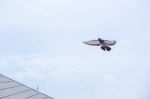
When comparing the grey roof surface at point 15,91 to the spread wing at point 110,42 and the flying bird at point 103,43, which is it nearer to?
the flying bird at point 103,43

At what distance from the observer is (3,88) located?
1754 inches

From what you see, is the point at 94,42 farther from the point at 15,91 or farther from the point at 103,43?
the point at 15,91

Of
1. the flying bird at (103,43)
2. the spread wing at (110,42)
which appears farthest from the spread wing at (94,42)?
the spread wing at (110,42)

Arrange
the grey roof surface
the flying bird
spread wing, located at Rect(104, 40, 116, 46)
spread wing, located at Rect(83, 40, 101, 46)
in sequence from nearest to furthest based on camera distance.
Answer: the flying bird < spread wing, located at Rect(104, 40, 116, 46) < spread wing, located at Rect(83, 40, 101, 46) < the grey roof surface

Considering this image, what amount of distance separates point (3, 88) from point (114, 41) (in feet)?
93.7

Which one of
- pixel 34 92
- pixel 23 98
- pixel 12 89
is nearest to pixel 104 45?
pixel 23 98

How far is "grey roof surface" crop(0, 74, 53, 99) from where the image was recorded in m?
42.7

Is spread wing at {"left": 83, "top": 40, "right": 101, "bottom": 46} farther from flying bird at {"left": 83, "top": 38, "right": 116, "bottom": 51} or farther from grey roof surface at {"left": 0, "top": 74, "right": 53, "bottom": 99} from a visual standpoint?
grey roof surface at {"left": 0, "top": 74, "right": 53, "bottom": 99}

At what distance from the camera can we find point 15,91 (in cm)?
4662

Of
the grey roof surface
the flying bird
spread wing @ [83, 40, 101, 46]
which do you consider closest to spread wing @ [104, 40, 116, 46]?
the flying bird

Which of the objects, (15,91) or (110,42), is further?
(15,91)

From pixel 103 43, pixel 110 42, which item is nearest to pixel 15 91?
pixel 103 43

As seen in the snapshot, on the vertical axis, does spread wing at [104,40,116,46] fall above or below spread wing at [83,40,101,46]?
above

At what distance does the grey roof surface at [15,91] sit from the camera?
4272cm
